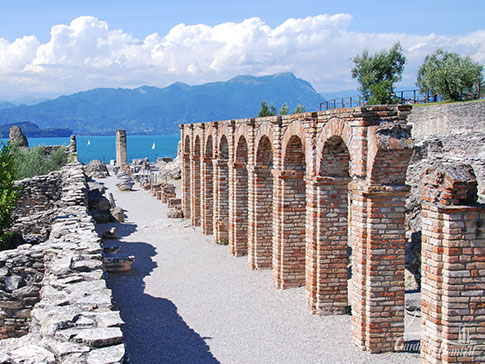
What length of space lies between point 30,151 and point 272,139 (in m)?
22.9

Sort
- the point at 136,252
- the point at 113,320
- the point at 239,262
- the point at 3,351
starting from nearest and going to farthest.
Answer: the point at 3,351, the point at 113,320, the point at 239,262, the point at 136,252

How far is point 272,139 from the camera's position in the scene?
12.5 meters

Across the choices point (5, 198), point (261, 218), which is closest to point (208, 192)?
point (261, 218)

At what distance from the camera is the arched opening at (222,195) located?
18.0 m

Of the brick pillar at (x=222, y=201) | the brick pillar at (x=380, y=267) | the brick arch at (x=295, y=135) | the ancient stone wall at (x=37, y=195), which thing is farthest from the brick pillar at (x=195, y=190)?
the brick pillar at (x=380, y=267)

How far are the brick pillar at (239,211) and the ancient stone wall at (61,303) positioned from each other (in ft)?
17.4

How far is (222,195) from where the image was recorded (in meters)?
18.1

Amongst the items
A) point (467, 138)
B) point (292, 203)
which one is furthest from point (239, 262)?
point (467, 138)

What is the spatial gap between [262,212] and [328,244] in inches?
165

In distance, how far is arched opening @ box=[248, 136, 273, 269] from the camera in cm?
1406

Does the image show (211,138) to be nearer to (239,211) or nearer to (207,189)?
(207,189)

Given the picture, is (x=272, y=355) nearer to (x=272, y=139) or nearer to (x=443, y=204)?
(x=443, y=204)

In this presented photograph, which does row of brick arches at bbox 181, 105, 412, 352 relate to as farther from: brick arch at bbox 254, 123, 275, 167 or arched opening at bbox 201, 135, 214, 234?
arched opening at bbox 201, 135, 214, 234

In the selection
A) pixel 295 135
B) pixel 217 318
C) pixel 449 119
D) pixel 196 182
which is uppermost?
pixel 449 119
